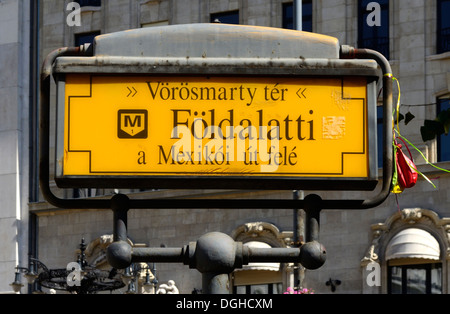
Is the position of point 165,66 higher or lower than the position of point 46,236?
higher

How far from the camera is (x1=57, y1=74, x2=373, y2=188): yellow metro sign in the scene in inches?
223

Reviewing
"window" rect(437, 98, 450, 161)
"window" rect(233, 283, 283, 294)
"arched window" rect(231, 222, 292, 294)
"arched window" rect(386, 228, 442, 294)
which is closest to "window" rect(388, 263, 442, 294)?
"arched window" rect(386, 228, 442, 294)

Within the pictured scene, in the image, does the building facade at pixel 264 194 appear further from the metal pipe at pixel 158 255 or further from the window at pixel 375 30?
the metal pipe at pixel 158 255

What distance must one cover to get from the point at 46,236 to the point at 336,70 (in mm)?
35691

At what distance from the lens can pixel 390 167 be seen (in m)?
5.80

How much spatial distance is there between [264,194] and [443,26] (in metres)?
6.21

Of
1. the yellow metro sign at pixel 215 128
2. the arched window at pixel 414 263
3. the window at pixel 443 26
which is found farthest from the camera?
the window at pixel 443 26

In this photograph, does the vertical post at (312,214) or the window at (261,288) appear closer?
the vertical post at (312,214)

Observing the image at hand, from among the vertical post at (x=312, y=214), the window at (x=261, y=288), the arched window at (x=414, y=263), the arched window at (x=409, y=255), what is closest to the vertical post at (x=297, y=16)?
the arched window at (x=409, y=255)

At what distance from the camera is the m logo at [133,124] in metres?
5.70

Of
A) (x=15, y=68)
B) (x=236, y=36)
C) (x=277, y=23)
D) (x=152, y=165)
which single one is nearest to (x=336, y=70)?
(x=236, y=36)

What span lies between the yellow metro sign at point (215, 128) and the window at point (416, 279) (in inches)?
1153

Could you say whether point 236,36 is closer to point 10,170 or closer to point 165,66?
point 165,66
